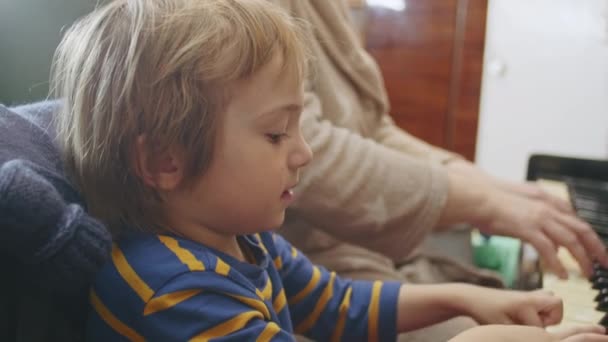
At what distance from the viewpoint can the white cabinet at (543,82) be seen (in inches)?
102

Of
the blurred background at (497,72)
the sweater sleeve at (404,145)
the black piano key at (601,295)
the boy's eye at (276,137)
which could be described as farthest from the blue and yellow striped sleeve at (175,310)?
the blurred background at (497,72)

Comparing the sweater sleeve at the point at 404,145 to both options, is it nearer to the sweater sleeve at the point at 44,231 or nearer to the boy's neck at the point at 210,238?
the boy's neck at the point at 210,238

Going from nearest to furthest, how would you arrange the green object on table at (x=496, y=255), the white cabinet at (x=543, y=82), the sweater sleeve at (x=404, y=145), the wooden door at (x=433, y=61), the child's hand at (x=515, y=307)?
the child's hand at (x=515, y=307) → the sweater sleeve at (x=404, y=145) → the green object on table at (x=496, y=255) → the white cabinet at (x=543, y=82) → the wooden door at (x=433, y=61)

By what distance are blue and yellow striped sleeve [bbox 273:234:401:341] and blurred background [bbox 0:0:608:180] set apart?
7.26 feet

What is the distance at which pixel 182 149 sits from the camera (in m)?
0.50

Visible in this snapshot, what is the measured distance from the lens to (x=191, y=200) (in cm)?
52

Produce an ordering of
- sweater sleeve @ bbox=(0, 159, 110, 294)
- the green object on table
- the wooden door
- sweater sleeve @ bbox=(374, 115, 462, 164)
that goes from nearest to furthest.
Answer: sweater sleeve @ bbox=(0, 159, 110, 294) < sweater sleeve @ bbox=(374, 115, 462, 164) < the green object on table < the wooden door

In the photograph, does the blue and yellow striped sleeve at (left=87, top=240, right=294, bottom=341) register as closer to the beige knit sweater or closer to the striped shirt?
the striped shirt

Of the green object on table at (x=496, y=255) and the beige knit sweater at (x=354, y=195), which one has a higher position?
the beige knit sweater at (x=354, y=195)

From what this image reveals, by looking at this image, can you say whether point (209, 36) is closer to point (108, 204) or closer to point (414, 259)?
point (108, 204)

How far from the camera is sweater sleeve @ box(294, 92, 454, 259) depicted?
0.79 m

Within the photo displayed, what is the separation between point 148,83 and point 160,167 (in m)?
0.07

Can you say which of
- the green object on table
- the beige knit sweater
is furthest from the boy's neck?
the green object on table

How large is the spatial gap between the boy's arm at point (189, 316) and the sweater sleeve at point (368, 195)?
32cm
